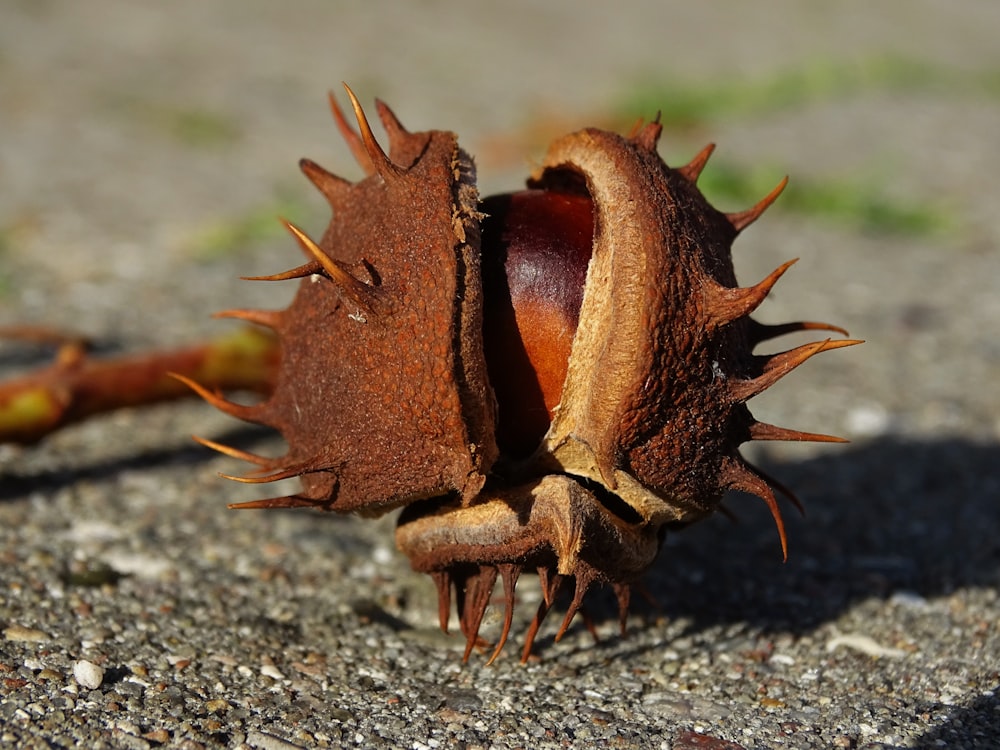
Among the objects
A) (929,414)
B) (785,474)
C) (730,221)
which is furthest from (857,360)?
(730,221)

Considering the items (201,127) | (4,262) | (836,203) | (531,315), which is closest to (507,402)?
(531,315)

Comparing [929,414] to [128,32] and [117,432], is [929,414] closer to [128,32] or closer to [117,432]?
[117,432]

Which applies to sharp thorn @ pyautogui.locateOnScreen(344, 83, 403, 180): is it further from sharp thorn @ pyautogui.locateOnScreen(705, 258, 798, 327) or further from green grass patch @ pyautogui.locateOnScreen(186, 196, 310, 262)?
green grass patch @ pyautogui.locateOnScreen(186, 196, 310, 262)

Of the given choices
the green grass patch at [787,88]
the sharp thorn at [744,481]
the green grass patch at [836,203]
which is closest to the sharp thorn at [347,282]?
the sharp thorn at [744,481]

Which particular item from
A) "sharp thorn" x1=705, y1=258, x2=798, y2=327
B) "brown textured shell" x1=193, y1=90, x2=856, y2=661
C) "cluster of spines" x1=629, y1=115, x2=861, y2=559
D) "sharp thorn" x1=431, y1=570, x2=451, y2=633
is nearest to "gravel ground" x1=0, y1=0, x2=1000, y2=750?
"sharp thorn" x1=431, y1=570, x2=451, y2=633

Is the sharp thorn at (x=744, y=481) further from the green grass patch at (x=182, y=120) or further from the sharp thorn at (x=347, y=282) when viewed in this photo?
the green grass patch at (x=182, y=120)
